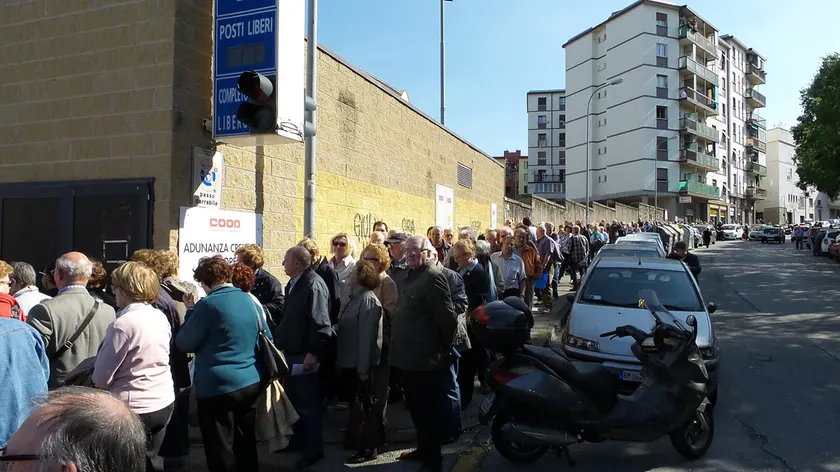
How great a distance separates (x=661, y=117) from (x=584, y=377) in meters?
60.5

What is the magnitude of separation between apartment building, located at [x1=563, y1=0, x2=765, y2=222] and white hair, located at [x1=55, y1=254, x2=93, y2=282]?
53978 mm

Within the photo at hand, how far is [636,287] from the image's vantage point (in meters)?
7.25

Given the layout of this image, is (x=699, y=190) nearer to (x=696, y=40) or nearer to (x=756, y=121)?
(x=696, y=40)

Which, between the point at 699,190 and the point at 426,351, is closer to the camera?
the point at 426,351

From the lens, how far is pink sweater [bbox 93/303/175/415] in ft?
11.0

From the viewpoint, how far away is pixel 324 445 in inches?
210

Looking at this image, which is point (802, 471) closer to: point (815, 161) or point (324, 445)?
point (324, 445)

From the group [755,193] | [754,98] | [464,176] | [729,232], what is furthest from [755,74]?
[464,176]

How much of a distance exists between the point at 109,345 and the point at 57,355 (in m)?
0.68

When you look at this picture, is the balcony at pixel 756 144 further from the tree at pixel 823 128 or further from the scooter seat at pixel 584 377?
the scooter seat at pixel 584 377

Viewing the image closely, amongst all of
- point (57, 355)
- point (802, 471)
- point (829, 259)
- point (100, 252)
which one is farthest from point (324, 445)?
point (829, 259)

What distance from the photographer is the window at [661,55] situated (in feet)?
192

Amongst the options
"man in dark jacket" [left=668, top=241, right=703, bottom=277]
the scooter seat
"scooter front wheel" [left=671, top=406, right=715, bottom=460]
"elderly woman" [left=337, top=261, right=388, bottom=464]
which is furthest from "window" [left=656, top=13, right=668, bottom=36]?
"elderly woman" [left=337, top=261, right=388, bottom=464]

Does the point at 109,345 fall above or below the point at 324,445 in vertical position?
above
